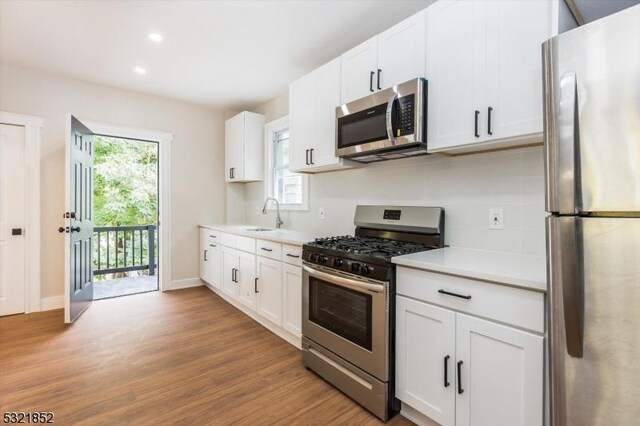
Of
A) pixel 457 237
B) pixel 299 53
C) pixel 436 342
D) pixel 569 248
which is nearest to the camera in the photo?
pixel 569 248

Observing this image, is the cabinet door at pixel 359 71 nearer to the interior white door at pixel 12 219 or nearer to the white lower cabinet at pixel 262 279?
the white lower cabinet at pixel 262 279

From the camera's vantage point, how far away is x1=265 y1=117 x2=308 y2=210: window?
389 cm

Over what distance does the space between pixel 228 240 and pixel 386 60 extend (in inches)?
102

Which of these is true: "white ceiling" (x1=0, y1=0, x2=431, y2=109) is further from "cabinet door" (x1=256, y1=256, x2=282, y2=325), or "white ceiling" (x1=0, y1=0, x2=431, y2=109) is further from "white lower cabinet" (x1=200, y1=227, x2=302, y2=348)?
"cabinet door" (x1=256, y1=256, x2=282, y2=325)

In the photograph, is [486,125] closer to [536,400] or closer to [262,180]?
[536,400]

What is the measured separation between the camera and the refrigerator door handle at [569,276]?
1.01 meters

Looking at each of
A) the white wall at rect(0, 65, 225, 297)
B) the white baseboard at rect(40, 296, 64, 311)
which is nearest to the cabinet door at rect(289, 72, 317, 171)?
the white wall at rect(0, 65, 225, 297)

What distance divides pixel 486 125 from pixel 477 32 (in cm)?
51

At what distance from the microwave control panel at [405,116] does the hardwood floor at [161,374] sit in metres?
1.70

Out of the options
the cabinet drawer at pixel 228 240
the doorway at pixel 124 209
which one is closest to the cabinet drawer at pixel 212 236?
the cabinet drawer at pixel 228 240

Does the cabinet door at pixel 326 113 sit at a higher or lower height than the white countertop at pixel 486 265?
higher

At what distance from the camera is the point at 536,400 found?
1.24 m

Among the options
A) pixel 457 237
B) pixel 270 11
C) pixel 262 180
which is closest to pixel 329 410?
pixel 457 237

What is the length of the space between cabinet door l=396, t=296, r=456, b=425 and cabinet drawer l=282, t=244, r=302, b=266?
0.97m
